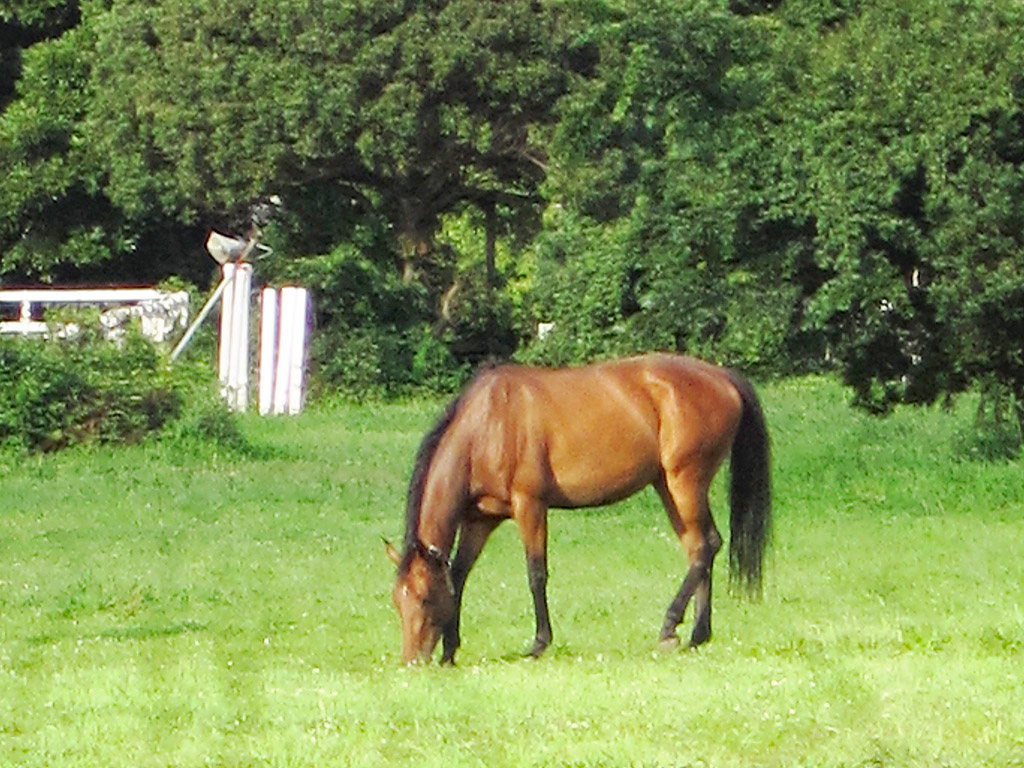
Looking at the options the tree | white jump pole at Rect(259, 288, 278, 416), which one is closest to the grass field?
the tree

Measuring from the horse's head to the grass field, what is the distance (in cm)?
23

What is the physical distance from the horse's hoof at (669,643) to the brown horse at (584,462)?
1.2 inches

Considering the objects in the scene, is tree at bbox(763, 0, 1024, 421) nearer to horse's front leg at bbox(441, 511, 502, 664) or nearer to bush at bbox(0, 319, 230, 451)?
horse's front leg at bbox(441, 511, 502, 664)

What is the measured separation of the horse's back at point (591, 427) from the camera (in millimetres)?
11156

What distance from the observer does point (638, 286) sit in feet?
65.1

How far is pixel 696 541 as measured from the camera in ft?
37.5

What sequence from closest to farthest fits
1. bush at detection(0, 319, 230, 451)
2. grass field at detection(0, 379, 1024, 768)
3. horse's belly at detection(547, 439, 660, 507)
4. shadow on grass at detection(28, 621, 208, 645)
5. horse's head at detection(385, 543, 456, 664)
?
1. grass field at detection(0, 379, 1024, 768)
2. horse's head at detection(385, 543, 456, 664)
3. horse's belly at detection(547, 439, 660, 507)
4. shadow on grass at detection(28, 621, 208, 645)
5. bush at detection(0, 319, 230, 451)

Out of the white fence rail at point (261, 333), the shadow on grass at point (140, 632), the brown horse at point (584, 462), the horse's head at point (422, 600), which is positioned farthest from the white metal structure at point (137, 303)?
the horse's head at point (422, 600)

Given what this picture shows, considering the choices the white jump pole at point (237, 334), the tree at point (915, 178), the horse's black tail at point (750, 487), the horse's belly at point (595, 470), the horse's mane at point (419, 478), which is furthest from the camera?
the white jump pole at point (237, 334)

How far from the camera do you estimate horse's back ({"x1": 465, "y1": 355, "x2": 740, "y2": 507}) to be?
11156 mm

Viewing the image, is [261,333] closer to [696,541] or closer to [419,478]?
[696,541]

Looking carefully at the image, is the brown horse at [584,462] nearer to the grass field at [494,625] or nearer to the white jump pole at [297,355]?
the grass field at [494,625]

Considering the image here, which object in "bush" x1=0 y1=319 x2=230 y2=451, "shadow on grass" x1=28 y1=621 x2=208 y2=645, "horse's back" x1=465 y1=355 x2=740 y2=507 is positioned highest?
"horse's back" x1=465 y1=355 x2=740 y2=507

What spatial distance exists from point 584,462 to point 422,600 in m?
1.32
